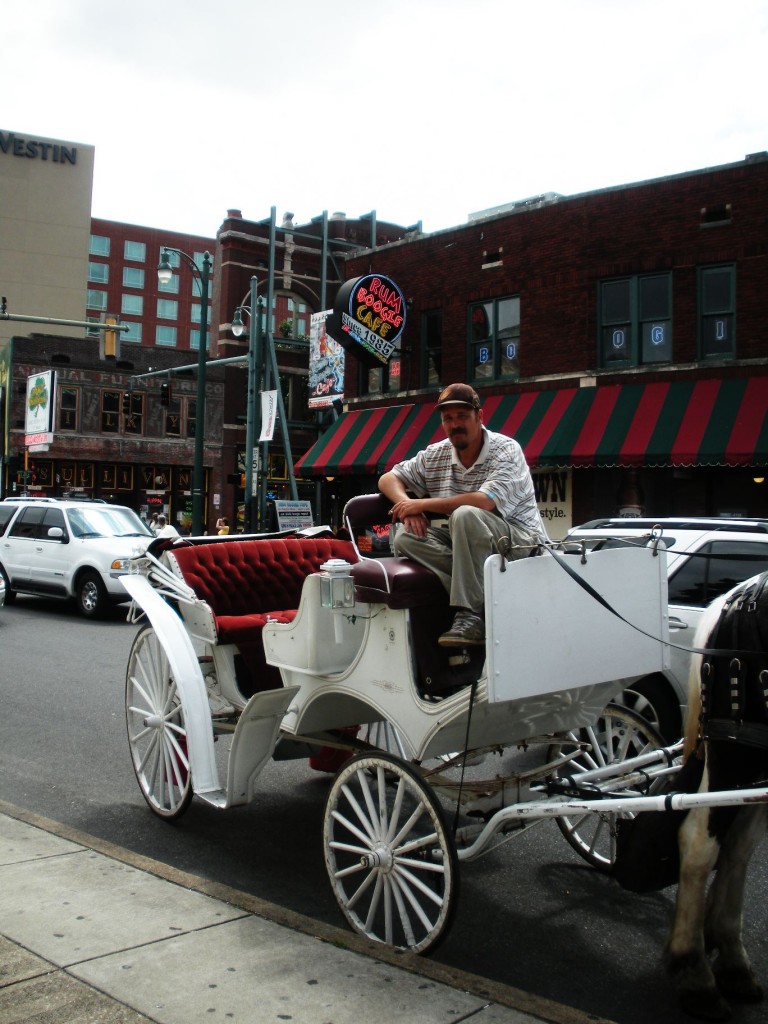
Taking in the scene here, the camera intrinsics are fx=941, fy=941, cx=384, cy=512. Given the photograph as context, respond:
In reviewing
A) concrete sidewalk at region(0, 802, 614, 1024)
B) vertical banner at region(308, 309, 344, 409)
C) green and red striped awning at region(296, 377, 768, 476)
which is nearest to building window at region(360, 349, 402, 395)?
green and red striped awning at region(296, 377, 768, 476)

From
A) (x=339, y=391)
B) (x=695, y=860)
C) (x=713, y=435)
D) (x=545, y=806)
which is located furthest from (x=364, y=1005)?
(x=339, y=391)

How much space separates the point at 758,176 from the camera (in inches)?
763

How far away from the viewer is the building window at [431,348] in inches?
977

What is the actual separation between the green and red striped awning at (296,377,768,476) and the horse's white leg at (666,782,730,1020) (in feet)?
49.8

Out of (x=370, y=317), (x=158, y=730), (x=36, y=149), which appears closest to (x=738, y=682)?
(x=158, y=730)

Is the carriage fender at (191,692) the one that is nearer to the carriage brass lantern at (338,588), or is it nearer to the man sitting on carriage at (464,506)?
the carriage brass lantern at (338,588)

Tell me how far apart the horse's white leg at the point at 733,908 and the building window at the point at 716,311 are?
1760 centimetres

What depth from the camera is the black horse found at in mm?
3404

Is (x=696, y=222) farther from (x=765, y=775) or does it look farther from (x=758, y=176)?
(x=765, y=775)

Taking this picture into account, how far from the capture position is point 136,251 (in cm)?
9181

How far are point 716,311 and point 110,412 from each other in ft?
123

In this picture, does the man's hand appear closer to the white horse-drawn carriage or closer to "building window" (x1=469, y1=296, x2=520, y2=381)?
the white horse-drawn carriage

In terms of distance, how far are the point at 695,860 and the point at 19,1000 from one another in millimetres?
2420

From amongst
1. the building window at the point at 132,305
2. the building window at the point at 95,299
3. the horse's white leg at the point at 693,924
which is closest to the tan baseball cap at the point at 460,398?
the horse's white leg at the point at 693,924
